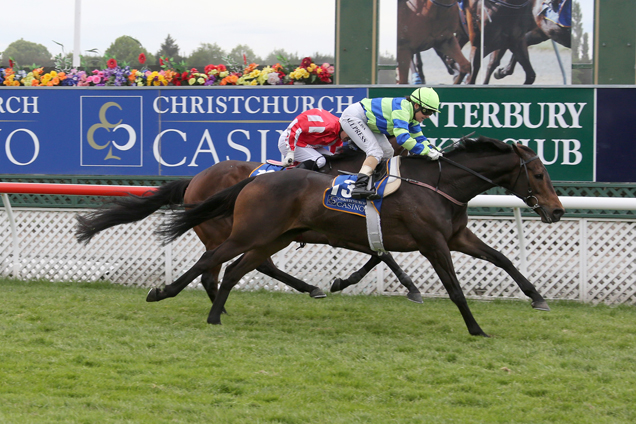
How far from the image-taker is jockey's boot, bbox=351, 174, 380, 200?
4.90 metres

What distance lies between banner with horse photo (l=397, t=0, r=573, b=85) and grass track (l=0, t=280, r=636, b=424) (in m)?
2.44

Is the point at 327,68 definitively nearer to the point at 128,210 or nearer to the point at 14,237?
the point at 128,210

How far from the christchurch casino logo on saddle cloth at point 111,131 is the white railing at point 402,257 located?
713 millimetres

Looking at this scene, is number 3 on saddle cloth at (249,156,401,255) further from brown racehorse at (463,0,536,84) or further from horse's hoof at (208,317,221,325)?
brown racehorse at (463,0,536,84)

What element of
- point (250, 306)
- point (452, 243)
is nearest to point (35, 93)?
point (250, 306)

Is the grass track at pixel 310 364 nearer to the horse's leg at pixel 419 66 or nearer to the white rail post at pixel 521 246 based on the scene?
the white rail post at pixel 521 246

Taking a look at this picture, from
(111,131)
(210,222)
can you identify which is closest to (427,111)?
(210,222)

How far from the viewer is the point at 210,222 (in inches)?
231

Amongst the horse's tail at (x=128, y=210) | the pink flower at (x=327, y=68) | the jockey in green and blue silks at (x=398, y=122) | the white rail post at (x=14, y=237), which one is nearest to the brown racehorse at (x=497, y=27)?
the pink flower at (x=327, y=68)

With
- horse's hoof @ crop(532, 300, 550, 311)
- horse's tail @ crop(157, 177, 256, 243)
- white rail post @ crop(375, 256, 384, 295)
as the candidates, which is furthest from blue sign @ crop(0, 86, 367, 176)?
horse's hoof @ crop(532, 300, 550, 311)

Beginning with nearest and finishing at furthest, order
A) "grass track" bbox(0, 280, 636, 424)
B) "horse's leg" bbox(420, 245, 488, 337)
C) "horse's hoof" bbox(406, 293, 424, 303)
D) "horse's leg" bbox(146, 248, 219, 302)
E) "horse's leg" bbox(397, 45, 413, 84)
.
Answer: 1. "grass track" bbox(0, 280, 636, 424)
2. "horse's leg" bbox(420, 245, 488, 337)
3. "horse's leg" bbox(146, 248, 219, 302)
4. "horse's hoof" bbox(406, 293, 424, 303)
5. "horse's leg" bbox(397, 45, 413, 84)

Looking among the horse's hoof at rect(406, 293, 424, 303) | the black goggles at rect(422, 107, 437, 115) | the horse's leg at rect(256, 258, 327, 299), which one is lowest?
the horse's hoof at rect(406, 293, 424, 303)

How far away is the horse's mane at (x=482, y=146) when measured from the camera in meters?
4.99

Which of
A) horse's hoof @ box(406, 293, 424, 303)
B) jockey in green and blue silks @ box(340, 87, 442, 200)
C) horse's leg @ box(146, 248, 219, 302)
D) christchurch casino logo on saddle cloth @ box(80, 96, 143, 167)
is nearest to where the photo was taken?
jockey in green and blue silks @ box(340, 87, 442, 200)
